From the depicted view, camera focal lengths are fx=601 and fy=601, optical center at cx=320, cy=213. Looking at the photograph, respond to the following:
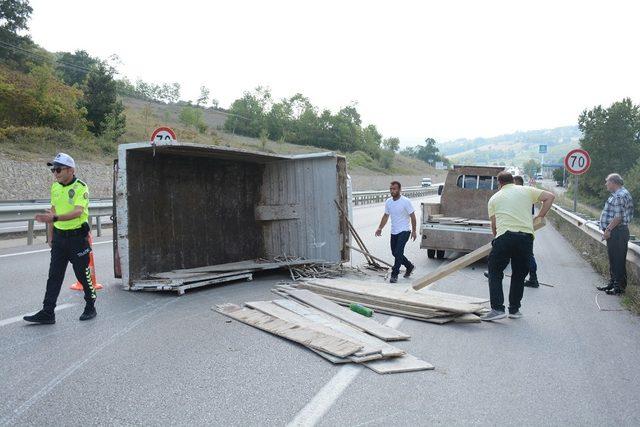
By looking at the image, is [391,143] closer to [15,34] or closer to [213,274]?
[15,34]

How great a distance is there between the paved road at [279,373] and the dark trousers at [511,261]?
298 millimetres

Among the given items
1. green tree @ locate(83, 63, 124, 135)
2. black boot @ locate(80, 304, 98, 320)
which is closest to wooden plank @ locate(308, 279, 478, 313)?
black boot @ locate(80, 304, 98, 320)

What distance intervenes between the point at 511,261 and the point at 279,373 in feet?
11.4

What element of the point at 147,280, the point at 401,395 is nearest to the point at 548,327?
the point at 401,395

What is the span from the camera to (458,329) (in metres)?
6.74

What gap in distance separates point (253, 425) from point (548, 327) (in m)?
4.30

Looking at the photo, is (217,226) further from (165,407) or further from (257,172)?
(165,407)

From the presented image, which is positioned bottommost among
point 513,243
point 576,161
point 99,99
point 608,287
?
point 608,287

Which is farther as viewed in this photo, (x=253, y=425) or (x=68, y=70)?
(x=68, y=70)

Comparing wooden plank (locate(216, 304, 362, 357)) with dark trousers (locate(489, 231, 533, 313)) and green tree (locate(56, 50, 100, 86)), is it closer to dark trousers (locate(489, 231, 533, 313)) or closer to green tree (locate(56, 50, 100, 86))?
dark trousers (locate(489, 231, 533, 313))

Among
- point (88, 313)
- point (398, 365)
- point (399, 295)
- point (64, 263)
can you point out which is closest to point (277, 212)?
point (399, 295)

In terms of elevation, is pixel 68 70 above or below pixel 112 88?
above

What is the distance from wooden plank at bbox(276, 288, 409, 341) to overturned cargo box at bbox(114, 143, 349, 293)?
1639mm

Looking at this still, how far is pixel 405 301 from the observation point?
7.37 meters
